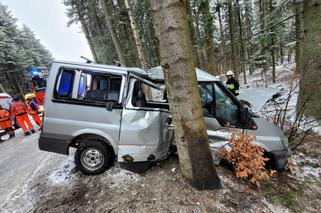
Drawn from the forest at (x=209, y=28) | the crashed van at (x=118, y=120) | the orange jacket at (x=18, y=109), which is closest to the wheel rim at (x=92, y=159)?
the crashed van at (x=118, y=120)

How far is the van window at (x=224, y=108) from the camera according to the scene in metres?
3.75

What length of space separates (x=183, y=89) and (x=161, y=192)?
5.79 ft

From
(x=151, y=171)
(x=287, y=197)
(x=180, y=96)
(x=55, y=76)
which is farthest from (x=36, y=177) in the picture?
(x=287, y=197)

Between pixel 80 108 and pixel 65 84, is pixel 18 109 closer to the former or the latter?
pixel 65 84

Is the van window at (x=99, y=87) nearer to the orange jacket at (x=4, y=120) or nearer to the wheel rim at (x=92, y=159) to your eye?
the wheel rim at (x=92, y=159)

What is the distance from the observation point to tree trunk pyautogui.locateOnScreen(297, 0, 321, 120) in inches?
183

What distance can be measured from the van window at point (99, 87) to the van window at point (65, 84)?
0.19 meters

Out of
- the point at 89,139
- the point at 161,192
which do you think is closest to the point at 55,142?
the point at 89,139

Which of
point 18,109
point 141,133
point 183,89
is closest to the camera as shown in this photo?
point 183,89

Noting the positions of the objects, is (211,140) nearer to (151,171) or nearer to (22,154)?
(151,171)

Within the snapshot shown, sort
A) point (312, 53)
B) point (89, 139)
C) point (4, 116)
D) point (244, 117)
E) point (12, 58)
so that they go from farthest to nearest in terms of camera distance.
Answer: point (12, 58)
point (4, 116)
point (312, 53)
point (89, 139)
point (244, 117)

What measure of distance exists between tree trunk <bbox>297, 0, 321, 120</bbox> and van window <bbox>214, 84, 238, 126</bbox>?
2.34 m

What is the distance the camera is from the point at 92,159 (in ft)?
12.7

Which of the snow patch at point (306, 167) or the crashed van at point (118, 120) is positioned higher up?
the crashed van at point (118, 120)
